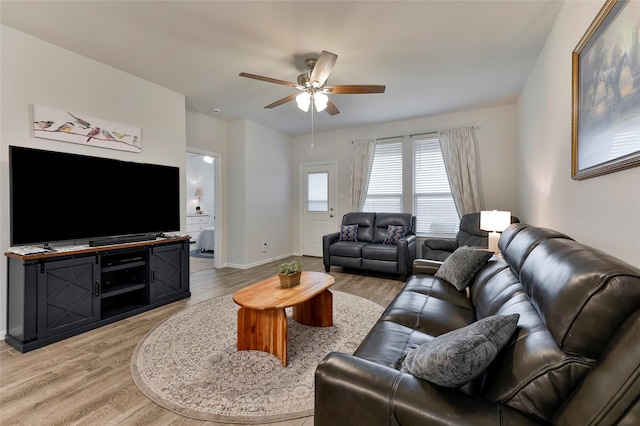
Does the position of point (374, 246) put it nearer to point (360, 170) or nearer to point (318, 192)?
point (360, 170)

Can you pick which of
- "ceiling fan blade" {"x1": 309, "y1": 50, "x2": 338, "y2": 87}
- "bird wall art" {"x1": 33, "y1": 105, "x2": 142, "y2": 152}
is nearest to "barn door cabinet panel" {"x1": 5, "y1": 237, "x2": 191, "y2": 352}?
"bird wall art" {"x1": 33, "y1": 105, "x2": 142, "y2": 152}

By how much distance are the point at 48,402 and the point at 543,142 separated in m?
4.36

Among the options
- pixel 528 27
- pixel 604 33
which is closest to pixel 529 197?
pixel 528 27

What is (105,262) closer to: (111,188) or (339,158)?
(111,188)

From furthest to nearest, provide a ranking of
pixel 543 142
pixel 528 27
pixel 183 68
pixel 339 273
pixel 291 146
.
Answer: pixel 291 146 → pixel 339 273 → pixel 183 68 → pixel 543 142 → pixel 528 27

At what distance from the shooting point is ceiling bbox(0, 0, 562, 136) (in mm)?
2230

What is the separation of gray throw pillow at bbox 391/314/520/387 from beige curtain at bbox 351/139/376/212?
4.58 metres

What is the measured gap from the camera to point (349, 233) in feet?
16.2

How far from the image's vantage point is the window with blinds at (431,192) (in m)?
4.91

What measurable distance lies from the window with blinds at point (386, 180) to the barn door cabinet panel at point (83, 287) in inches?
141

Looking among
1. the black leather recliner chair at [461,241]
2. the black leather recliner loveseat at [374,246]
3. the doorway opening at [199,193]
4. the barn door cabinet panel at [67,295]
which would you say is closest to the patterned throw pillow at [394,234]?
the black leather recliner loveseat at [374,246]

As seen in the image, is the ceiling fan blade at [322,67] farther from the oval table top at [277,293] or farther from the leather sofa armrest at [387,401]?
the leather sofa armrest at [387,401]

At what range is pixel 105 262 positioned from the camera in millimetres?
2834

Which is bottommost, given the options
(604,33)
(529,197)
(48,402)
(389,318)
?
(48,402)
